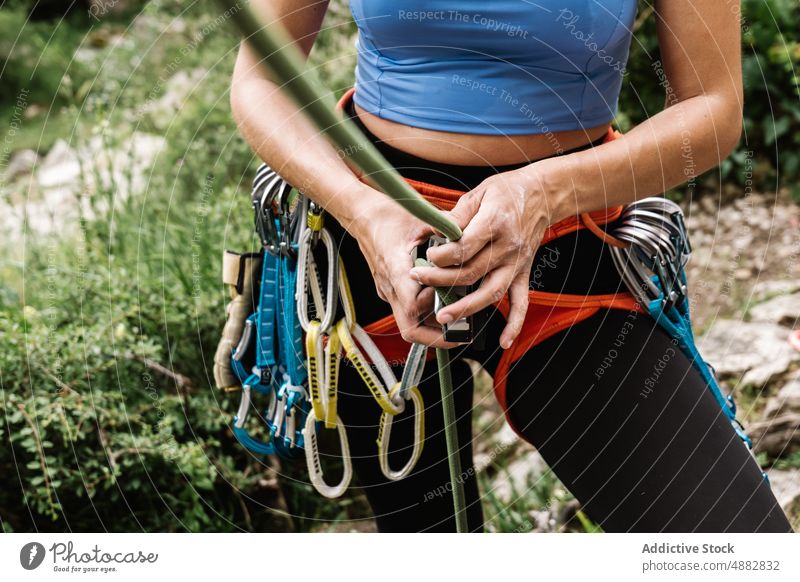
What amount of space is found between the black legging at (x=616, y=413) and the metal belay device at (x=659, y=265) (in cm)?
2

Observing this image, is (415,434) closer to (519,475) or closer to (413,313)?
(413,313)

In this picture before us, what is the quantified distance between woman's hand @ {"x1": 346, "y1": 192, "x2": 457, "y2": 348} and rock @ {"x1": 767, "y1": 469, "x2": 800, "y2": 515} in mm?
990

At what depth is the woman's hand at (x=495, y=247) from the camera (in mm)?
758

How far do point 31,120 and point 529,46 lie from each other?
4.88 m

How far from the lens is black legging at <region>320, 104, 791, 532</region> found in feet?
2.88

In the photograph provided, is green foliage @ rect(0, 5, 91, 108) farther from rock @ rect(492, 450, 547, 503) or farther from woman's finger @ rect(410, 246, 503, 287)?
woman's finger @ rect(410, 246, 503, 287)

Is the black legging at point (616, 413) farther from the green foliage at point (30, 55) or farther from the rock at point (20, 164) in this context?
the green foliage at point (30, 55)

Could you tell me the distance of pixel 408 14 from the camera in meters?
0.83

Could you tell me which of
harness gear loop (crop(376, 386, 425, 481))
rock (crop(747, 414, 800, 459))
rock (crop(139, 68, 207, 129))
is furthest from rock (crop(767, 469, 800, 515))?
rock (crop(139, 68, 207, 129))

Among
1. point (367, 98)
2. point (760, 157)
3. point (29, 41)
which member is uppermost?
point (29, 41)

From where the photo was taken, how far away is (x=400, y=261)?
0.80 m

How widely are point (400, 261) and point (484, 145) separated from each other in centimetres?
17
